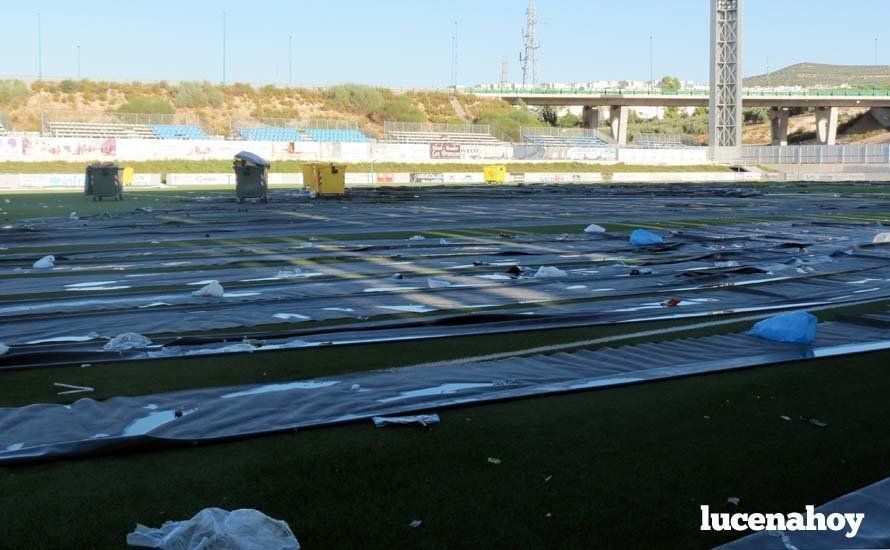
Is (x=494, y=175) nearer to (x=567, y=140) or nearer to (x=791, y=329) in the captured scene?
(x=567, y=140)

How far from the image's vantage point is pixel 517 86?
3912 inches

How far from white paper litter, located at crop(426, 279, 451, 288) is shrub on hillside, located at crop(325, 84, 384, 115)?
82.3 m

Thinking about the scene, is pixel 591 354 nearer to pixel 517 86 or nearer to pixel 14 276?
pixel 14 276

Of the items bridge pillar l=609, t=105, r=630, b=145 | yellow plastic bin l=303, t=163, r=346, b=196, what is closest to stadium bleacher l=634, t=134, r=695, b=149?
bridge pillar l=609, t=105, r=630, b=145

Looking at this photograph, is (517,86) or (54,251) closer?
(54,251)

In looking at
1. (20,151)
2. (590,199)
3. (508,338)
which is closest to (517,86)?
(20,151)

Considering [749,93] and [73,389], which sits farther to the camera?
Result: [749,93]

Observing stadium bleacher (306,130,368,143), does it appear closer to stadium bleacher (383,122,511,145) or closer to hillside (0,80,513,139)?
stadium bleacher (383,122,511,145)

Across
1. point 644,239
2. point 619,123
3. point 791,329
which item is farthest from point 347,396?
point 619,123

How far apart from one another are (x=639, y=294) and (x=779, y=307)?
1.62 m

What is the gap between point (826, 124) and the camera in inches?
3979

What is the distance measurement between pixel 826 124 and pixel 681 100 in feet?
58.7

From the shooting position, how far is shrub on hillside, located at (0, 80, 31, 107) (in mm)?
76188

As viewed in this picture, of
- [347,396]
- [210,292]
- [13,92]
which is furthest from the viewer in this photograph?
[13,92]
